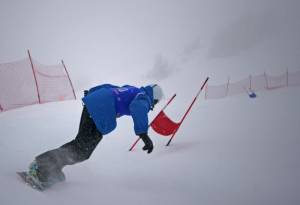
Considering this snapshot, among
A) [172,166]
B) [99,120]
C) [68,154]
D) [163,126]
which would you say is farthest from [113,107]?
[163,126]

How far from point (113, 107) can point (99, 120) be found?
0.22 metres

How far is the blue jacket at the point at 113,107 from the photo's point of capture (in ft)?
9.81

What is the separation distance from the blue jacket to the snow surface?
694 millimetres

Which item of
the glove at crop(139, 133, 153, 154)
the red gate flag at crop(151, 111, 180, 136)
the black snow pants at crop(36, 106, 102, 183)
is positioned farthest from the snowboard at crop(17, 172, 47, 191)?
the red gate flag at crop(151, 111, 180, 136)

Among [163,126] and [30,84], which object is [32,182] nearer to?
[163,126]

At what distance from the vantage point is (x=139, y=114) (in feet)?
9.89

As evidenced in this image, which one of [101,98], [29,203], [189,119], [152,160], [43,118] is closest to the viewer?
[29,203]

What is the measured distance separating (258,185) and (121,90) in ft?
6.72

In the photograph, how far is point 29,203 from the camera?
202cm


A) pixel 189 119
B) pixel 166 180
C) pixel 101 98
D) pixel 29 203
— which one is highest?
pixel 101 98

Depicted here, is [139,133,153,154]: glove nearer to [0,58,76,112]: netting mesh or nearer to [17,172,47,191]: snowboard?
[17,172,47,191]: snowboard

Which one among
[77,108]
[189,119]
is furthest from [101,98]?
[77,108]

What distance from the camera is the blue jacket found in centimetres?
299

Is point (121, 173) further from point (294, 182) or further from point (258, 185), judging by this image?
point (294, 182)
